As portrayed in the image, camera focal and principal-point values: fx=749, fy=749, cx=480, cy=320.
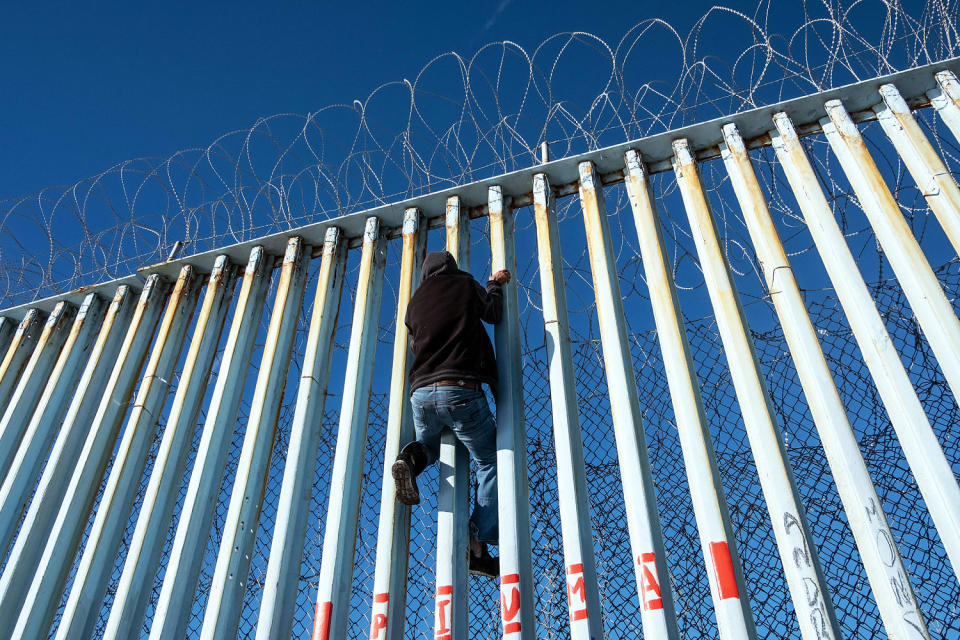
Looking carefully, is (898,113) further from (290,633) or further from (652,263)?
(290,633)

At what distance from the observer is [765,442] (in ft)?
11.1

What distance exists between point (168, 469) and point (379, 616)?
1.84 m

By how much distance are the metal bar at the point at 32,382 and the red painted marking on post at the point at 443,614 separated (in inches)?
148

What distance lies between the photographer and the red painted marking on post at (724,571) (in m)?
3.10

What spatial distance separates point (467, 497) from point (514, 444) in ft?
1.29

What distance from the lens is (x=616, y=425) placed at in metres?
3.75

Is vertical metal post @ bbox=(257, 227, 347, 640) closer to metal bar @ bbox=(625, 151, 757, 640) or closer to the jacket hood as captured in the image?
the jacket hood

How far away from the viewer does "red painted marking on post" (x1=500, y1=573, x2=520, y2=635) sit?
3396 mm

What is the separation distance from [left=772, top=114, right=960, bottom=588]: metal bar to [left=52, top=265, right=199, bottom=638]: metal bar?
4148mm

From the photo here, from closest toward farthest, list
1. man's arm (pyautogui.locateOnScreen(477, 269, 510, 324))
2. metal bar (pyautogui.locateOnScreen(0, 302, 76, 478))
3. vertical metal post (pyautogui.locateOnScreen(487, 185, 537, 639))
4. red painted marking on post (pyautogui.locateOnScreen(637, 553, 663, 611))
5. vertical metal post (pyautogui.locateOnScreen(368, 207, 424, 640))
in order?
red painted marking on post (pyautogui.locateOnScreen(637, 553, 663, 611))
vertical metal post (pyautogui.locateOnScreen(487, 185, 537, 639))
vertical metal post (pyautogui.locateOnScreen(368, 207, 424, 640))
man's arm (pyautogui.locateOnScreen(477, 269, 510, 324))
metal bar (pyautogui.locateOnScreen(0, 302, 76, 478))

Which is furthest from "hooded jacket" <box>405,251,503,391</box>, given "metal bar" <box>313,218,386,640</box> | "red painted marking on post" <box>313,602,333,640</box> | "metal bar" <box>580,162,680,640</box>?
"red painted marking on post" <box>313,602,333,640</box>

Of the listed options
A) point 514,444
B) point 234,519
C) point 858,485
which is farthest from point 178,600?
point 858,485

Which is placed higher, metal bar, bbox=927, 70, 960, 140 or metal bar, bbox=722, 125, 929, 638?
metal bar, bbox=927, 70, 960, 140

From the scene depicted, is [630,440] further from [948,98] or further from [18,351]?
[18,351]
